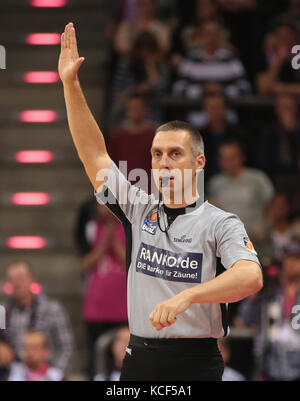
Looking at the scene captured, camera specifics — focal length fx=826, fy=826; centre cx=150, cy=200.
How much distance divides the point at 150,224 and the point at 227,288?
60 cm

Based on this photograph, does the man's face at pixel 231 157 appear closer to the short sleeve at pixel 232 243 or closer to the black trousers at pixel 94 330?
the black trousers at pixel 94 330

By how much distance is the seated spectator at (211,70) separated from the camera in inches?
314

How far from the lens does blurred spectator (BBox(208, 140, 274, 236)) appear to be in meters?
6.96

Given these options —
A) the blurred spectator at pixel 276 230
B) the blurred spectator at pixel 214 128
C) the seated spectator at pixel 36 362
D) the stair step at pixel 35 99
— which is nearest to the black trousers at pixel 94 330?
the seated spectator at pixel 36 362

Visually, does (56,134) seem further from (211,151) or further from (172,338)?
(172,338)

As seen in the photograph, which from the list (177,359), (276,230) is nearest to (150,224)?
(177,359)

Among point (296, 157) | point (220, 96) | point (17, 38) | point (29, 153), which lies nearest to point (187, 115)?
point (220, 96)

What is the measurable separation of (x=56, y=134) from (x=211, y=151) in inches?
77.0

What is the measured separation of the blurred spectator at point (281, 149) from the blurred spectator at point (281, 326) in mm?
1330

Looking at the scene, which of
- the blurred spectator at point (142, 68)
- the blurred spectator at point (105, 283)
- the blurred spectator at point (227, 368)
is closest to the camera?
the blurred spectator at point (227, 368)

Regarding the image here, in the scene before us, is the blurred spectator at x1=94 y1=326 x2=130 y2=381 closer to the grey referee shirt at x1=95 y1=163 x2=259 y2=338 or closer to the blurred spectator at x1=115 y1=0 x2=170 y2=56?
→ the grey referee shirt at x1=95 y1=163 x2=259 y2=338

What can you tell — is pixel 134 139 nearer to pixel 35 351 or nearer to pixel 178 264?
pixel 35 351
